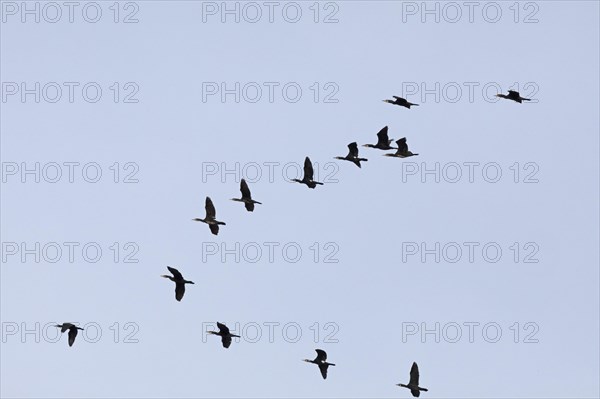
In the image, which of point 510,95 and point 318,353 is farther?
point 318,353

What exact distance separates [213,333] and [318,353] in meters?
6.18

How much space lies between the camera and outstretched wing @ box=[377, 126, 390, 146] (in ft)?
280

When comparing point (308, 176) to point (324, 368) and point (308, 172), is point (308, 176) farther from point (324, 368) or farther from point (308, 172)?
point (324, 368)

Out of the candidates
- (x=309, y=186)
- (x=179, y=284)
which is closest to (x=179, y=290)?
(x=179, y=284)

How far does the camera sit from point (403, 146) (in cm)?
8562

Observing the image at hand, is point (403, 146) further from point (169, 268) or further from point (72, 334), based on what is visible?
point (72, 334)

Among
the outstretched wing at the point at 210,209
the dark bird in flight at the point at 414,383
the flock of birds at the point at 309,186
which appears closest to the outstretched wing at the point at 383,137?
the flock of birds at the point at 309,186

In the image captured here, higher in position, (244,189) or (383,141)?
(383,141)

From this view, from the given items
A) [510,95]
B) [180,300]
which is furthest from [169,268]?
[510,95]

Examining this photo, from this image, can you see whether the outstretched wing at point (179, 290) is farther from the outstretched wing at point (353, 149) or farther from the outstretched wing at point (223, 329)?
the outstretched wing at point (353, 149)

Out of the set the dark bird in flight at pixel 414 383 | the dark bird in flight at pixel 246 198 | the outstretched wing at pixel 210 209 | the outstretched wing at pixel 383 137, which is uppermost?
the outstretched wing at pixel 383 137

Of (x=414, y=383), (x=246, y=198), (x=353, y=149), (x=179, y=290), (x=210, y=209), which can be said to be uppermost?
(x=353, y=149)

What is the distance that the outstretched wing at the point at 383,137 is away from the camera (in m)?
85.4

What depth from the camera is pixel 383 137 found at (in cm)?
8562
